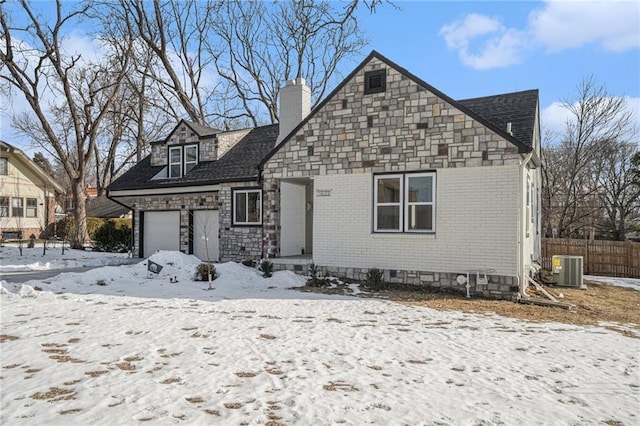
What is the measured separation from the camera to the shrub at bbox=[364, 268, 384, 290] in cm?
1155

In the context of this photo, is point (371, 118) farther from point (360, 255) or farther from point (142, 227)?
point (142, 227)

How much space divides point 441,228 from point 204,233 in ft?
31.8

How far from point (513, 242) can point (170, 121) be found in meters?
29.7

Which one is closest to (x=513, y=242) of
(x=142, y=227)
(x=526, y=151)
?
(x=526, y=151)

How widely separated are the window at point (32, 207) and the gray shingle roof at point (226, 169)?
65.4ft

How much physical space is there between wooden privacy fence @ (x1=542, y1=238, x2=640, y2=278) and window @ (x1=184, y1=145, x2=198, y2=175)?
14.9 meters

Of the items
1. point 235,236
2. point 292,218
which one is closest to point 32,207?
point 235,236

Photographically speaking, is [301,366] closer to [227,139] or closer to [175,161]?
[227,139]

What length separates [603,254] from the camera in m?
17.6

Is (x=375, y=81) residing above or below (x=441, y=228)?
above

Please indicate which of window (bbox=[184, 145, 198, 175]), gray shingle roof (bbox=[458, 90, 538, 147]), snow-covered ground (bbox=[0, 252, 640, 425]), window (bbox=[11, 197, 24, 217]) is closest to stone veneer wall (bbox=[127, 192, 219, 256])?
window (bbox=[184, 145, 198, 175])

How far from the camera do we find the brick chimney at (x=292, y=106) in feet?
52.2

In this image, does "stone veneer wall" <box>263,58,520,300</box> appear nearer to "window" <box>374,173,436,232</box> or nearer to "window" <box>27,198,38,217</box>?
"window" <box>374,173,436,232</box>

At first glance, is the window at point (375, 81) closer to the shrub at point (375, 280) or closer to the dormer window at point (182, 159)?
the shrub at point (375, 280)
